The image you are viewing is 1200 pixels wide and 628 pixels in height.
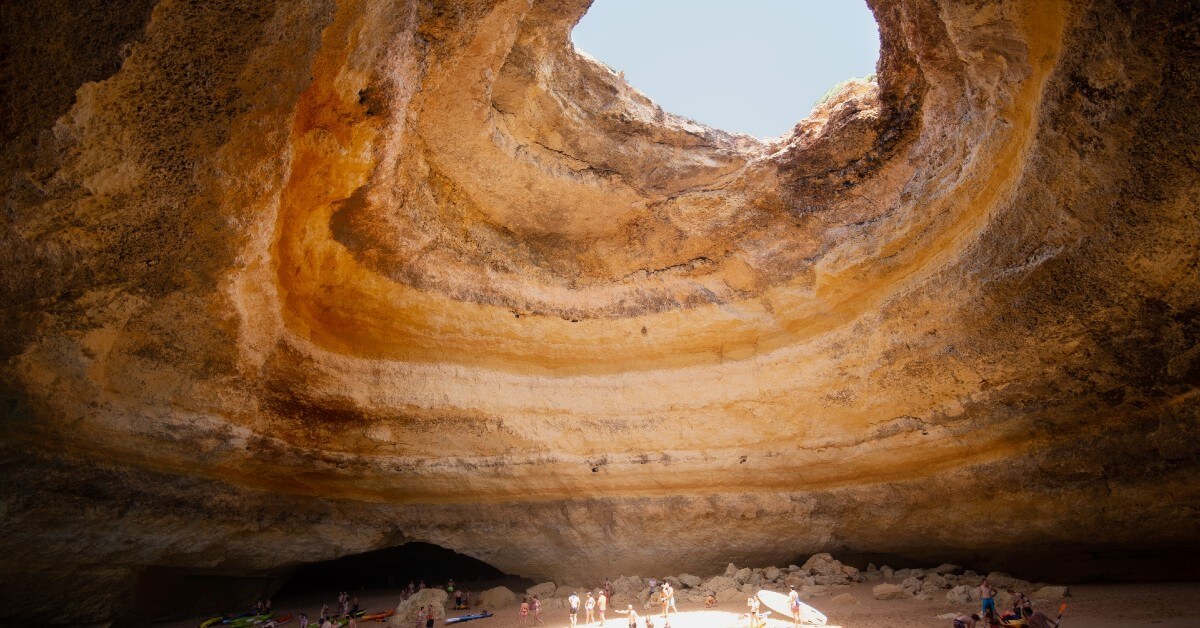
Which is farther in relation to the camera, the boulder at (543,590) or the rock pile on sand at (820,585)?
the boulder at (543,590)

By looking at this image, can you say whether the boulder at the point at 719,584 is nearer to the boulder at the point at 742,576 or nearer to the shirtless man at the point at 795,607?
the boulder at the point at 742,576

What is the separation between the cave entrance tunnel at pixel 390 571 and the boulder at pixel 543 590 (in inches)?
122

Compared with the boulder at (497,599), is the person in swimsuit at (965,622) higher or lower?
lower

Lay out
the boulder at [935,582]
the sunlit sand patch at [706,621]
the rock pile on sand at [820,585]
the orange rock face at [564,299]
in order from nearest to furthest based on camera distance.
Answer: the orange rock face at [564,299] → the sunlit sand patch at [706,621] → the rock pile on sand at [820,585] → the boulder at [935,582]

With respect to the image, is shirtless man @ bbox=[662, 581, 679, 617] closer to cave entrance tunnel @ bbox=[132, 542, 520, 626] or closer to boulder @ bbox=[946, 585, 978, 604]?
Result: boulder @ bbox=[946, 585, 978, 604]

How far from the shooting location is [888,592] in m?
7.02

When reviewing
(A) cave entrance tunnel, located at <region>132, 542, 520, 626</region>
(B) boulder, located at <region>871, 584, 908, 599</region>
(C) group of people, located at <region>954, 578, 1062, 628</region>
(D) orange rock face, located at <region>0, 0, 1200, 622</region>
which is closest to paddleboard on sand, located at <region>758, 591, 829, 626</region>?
(B) boulder, located at <region>871, 584, 908, 599</region>

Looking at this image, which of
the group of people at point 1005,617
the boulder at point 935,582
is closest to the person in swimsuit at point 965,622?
the group of people at point 1005,617

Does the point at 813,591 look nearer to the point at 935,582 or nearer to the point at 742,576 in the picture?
the point at 742,576

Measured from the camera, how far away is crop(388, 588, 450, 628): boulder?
7.93 metres

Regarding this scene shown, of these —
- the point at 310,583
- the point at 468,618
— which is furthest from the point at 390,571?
the point at 468,618

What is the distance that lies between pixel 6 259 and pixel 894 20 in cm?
778

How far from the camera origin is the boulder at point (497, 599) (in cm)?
895

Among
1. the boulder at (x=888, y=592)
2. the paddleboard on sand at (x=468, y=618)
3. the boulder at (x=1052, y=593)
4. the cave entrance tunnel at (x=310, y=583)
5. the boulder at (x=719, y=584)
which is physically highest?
the cave entrance tunnel at (x=310, y=583)
